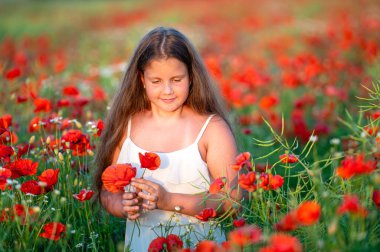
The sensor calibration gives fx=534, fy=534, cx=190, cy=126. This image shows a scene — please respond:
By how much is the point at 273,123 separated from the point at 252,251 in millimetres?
2594

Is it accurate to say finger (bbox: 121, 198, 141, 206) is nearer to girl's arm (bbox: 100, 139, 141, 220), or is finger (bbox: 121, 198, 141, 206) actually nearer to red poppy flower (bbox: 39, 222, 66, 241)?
girl's arm (bbox: 100, 139, 141, 220)

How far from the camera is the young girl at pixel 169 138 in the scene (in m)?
2.30

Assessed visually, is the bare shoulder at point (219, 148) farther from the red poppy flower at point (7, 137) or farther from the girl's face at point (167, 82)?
the red poppy flower at point (7, 137)

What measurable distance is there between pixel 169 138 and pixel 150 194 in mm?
425

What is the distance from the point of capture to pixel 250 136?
13.4ft

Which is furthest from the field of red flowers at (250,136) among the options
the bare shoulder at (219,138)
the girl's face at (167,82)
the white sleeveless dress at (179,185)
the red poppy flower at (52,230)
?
the girl's face at (167,82)

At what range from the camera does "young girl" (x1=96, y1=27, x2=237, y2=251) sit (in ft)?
7.55

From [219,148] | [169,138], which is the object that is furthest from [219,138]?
[169,138]

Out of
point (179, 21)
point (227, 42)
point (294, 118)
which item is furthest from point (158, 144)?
point (179, 21)

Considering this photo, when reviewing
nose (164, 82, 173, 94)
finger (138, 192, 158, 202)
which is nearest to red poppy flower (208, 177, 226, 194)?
finger (138, 192, 158, 202)

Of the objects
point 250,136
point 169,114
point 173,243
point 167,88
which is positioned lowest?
point 250,136

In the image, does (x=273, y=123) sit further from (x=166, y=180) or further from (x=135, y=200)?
(x=135, y=200)

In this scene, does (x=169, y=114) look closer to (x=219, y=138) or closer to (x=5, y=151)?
(x=219, y=138)

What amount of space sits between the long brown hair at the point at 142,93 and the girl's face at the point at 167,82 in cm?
8
